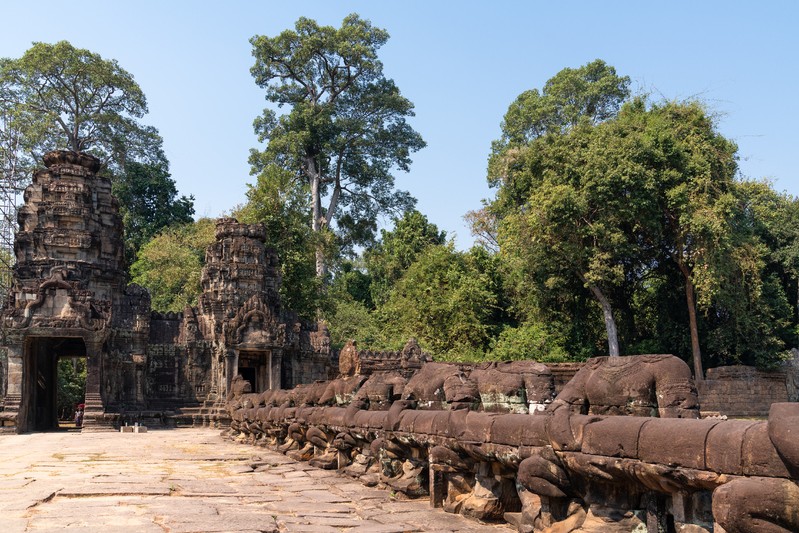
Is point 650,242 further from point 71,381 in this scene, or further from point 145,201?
point 145,201

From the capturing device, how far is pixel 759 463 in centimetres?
327

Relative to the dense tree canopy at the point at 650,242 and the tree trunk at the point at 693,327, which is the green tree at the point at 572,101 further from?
the tree trunk at the point at 693,327

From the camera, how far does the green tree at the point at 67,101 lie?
46750mm

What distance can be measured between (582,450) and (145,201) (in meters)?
49.3

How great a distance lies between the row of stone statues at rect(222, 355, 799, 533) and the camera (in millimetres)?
3277

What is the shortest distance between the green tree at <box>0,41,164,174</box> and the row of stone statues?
147 ft

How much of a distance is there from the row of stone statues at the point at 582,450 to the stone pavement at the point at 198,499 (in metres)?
0.38

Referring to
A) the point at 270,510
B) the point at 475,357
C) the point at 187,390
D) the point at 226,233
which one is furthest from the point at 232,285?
the point at 270,510

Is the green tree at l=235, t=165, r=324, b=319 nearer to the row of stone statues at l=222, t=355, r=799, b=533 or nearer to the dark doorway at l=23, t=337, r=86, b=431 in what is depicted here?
the dark doorway at l=23, t=337, r=86, b=431

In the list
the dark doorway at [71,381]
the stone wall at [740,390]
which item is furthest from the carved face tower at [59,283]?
the stone wall at [740,390]

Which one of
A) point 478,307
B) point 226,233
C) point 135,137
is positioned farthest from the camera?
point 135,137

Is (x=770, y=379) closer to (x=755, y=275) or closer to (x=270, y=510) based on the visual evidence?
(x=755, y=275)

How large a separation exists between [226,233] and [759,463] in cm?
2805

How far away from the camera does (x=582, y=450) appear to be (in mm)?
4523
